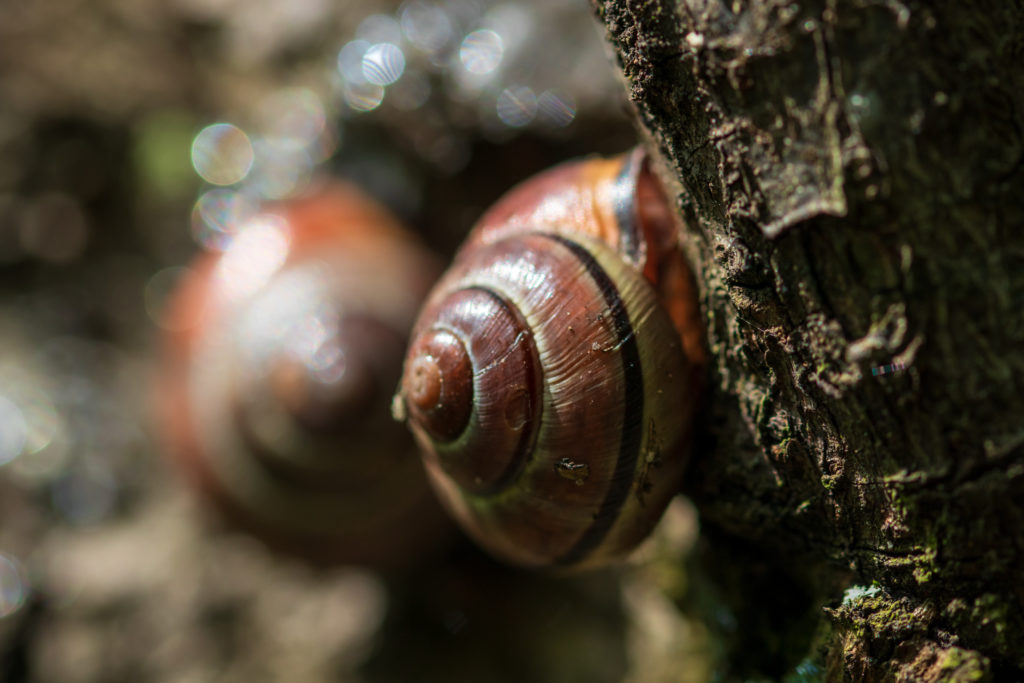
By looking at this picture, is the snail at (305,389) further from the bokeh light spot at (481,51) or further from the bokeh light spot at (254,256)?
the bokeh light spot at (481,51)

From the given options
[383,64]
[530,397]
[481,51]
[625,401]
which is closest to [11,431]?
[383,64]

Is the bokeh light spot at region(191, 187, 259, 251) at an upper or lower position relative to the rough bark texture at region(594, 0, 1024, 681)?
upper

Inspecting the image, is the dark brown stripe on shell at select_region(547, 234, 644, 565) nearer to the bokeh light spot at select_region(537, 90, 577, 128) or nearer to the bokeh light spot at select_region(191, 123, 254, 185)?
the bokeh light spot at select_region(537, 90, 577, 128)

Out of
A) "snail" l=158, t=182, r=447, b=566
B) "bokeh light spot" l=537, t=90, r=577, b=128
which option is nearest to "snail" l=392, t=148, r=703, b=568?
"snail" l=158, t=182, r=447, b=566

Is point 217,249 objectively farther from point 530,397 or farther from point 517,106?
point 530,397

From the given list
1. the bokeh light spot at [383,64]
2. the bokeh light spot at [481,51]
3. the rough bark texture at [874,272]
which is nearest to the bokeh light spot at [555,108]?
the bokeh light spot at [481,51]

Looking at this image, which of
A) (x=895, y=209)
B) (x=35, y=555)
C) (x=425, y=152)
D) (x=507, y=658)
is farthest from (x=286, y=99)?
(x=895, y=209)
